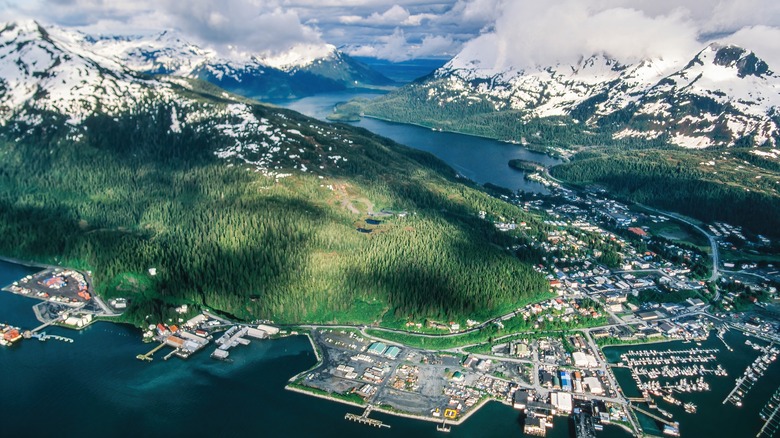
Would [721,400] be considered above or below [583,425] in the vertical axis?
below

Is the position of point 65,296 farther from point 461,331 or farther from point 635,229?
point 635,229

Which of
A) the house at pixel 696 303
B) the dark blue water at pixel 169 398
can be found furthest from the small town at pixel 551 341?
the dark blue water at pixel 169 398

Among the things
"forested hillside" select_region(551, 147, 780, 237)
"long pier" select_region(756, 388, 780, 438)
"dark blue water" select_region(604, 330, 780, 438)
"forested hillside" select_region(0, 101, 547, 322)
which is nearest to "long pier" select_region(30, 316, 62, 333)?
"forested hillside" select_region(0, 101, 547, 322)

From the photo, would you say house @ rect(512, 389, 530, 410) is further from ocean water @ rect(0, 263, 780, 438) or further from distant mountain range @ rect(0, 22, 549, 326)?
distant mountain range @ rect(0, 22, 549, 326)

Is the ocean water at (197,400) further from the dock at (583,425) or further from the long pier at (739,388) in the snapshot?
the dock at (583,425)

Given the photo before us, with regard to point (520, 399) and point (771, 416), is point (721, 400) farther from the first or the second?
point (520, 399)

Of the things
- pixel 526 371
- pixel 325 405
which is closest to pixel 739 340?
pixel 526 371

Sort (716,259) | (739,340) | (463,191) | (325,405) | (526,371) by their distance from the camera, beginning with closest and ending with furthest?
(325,405)
(526,371)
(739,340)
(716,259)
(463,191)

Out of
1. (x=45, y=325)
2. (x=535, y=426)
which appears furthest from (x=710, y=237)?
(x=45, y=325)

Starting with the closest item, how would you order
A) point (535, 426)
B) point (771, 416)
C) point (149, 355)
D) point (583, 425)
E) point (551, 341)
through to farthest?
point (535, 426), point (583, 425), point (771, 416), point (149, 355), point (551, 341)

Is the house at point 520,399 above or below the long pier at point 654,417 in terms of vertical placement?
above

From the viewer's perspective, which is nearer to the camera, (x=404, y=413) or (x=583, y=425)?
(x=583, y=425)
